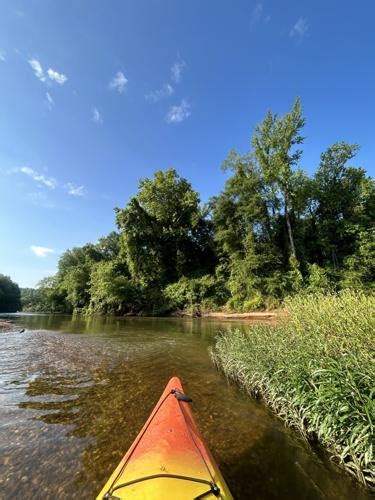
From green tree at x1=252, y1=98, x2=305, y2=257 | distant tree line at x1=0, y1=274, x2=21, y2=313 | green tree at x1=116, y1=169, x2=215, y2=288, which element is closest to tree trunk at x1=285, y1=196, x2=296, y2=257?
green tree at x1=252, y1=98, x2=305, y2=257

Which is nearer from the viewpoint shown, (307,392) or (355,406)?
(355,406)

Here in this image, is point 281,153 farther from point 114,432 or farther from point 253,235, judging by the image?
point 114,432

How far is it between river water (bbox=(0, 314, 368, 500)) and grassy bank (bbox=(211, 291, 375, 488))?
27cm

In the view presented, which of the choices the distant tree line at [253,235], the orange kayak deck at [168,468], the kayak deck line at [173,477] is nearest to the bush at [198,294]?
the distant tree line at [253,235]

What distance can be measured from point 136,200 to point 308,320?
29259 millimetres

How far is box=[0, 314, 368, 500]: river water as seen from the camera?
Answer: 8.47ft

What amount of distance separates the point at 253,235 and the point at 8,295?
69.8m

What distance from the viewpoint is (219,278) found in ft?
87.0

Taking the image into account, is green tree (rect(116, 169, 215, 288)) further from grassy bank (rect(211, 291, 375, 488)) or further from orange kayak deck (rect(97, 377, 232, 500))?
orange kayak deck (rect(97, 377, 232, 500))

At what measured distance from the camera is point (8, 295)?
211 ft

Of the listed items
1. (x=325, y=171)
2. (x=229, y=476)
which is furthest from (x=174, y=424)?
(x=325, y=171)

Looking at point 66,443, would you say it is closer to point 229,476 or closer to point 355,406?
point 229,476

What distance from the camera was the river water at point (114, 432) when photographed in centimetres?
258

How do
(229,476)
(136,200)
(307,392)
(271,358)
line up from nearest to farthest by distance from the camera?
(229,476), (307,392), (271,358), (136,200)
